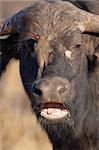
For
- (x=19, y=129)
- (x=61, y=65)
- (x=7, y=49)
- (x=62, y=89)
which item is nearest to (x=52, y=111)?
(x=62, y=89)

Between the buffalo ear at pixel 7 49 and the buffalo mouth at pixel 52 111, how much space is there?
46.8 inches

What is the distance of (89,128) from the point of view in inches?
322

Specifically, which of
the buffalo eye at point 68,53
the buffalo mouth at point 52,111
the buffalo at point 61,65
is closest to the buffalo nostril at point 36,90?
the buffalo at point 61,65

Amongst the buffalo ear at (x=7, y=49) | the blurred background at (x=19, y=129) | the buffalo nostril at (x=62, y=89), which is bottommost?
the blurred background at (x=19, y=129)

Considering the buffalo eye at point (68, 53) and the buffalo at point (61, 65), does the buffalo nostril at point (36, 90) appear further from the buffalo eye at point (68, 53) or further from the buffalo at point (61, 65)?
the buffalo eye at point (68, 53)

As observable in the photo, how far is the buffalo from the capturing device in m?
7.33

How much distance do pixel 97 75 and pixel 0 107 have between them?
4.77 meters

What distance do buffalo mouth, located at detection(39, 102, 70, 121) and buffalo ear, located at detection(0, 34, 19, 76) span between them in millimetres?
1189

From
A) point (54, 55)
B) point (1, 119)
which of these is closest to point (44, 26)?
point (54, 55)

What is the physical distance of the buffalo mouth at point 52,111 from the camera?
7281 mm

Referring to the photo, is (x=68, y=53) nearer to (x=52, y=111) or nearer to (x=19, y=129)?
(x=52, y=111)

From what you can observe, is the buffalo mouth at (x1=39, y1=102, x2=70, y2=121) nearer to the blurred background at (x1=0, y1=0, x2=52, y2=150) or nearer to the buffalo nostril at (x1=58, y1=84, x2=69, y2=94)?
the buffalo nostril at (x1=58, y1=84, x2=69, y2=94)

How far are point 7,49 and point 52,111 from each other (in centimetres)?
147

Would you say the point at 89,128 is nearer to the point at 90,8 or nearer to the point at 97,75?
the point at 97,75
